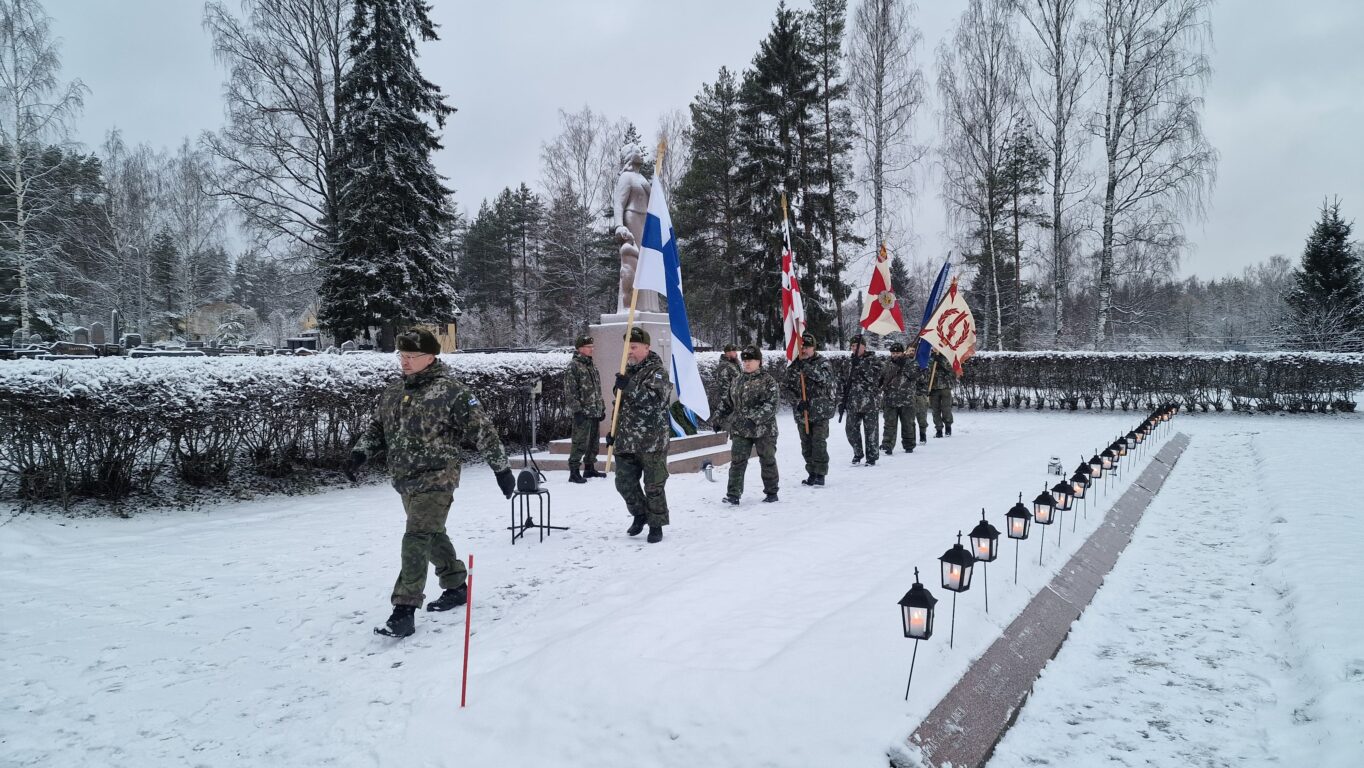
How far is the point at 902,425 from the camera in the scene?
1134 centimetres

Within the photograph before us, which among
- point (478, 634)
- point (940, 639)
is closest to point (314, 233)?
point (478, 634)

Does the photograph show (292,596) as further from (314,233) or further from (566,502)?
(314,233)

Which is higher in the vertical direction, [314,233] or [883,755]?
[314,233]

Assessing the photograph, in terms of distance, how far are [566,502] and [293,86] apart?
20111mm

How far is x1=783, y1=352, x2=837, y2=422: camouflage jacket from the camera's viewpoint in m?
8.27

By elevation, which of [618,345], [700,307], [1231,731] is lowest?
[1231,731]

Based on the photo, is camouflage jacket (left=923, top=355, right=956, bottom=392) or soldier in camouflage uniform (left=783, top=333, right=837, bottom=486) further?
camouflage jacket (left=923, top=355, right=956, bottom=392)

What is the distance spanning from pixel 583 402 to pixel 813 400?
3036mm

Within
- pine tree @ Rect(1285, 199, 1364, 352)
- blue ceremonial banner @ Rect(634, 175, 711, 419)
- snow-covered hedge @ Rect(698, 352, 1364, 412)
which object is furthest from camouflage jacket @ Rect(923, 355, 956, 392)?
pine tree @ Rect(1285, 199, 1364, 352)

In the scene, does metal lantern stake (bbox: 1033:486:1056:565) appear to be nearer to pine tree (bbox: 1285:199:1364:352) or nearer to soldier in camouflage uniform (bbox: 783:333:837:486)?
soldier in camouflage uniform (bbox: 783:333:837:486)

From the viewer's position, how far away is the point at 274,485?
26.5ft

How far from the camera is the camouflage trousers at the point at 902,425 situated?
37.4 feet

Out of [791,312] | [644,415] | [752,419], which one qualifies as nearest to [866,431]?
[791,312]

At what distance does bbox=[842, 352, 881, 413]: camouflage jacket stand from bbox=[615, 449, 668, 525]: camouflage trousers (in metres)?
4.92
